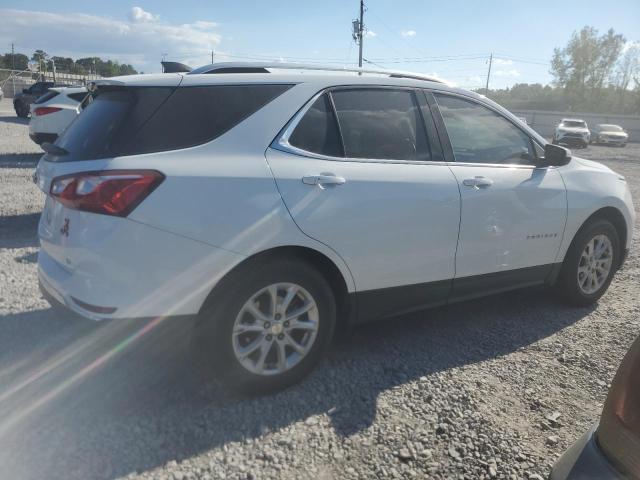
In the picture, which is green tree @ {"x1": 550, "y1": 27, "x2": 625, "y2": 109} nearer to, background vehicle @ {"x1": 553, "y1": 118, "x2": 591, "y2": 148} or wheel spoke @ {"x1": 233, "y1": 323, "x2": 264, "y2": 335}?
background vehicle @ {"x1": 553, "y1": 118, "x2": 591, "y2": 148}

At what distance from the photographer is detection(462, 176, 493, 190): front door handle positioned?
11.2ft

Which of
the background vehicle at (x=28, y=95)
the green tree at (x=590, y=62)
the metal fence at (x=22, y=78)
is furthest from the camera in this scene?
the green tree at (x=590, y=62)

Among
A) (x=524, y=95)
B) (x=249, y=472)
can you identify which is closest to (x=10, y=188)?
(x=249, y=472)

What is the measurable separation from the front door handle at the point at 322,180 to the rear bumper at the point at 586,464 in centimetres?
173

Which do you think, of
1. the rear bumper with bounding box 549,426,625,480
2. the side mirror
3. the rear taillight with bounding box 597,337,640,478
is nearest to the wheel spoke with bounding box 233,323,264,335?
the rear bumper with bounding box 549,426,625,480

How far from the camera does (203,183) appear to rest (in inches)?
98.9

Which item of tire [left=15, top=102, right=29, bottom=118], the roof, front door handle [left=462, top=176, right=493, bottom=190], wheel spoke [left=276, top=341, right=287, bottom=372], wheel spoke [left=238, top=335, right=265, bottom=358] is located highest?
the roof

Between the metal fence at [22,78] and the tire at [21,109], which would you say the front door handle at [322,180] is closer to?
the tire at [21,109]

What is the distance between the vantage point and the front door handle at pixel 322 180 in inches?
110

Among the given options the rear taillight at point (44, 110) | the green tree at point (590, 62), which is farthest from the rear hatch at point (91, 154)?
the green tree at point (590, 62)

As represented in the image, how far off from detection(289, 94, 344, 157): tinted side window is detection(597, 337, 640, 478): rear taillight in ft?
6.20

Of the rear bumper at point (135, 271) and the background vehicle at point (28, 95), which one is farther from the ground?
the rear bumper at point (135, 271)

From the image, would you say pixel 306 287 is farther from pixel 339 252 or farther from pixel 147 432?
pixel 147 432

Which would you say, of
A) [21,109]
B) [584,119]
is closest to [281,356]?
[21,109]
